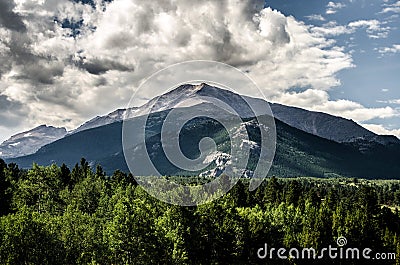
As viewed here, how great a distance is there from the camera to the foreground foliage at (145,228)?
2169 inches

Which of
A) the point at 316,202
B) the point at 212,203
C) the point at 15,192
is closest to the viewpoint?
the point at 212,203

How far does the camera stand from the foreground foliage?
181ft

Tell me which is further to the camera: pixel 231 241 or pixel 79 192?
pixel 79 192

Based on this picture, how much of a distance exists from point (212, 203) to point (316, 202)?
63.1 meters

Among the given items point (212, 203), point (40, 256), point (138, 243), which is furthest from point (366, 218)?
point (40, 256)

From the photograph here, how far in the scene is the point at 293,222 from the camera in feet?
317

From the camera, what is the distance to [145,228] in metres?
55.3

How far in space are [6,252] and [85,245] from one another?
11.8 meters

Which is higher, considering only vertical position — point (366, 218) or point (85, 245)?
point (366, 218)

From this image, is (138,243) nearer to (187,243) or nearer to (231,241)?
(187,243)

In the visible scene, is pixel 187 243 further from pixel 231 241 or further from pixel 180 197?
pixel 231 241

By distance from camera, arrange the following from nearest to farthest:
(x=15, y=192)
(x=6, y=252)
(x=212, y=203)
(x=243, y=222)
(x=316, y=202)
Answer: (x=6, y=252) → (x=212, y=203) → (x=243, y=222) → (x=15, y=192) → (x=316, y=202)

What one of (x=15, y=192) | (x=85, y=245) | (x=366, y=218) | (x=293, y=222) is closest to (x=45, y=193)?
(x=15, y=192)

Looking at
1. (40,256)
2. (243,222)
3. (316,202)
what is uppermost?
(316,202)
